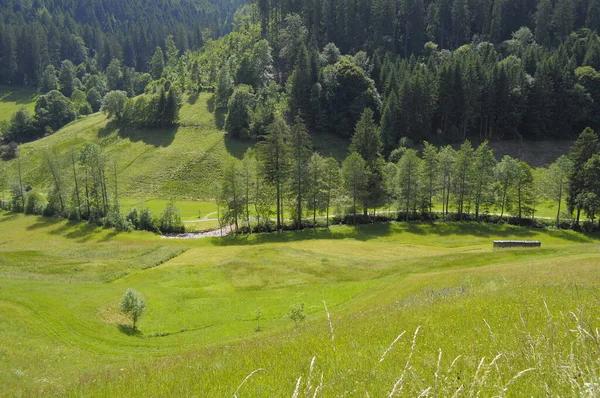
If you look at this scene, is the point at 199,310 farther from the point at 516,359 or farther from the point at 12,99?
the point at 12,99

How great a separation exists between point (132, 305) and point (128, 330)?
91.9 inches

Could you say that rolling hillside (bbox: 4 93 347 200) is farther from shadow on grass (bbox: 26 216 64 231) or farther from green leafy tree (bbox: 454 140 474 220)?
green leafy tree (bbox: 454 140 474 220)

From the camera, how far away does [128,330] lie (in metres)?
33.6

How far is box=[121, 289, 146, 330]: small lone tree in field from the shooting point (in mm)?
33062

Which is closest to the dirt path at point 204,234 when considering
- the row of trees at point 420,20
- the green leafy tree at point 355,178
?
the green leafy tree at point 355,178

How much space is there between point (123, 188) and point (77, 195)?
69.6 ft

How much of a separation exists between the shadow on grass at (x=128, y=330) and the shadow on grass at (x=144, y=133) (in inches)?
3927

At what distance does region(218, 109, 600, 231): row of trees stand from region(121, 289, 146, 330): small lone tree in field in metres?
46.0

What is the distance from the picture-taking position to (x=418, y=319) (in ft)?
41.8

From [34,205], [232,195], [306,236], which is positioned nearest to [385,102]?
[306,236]

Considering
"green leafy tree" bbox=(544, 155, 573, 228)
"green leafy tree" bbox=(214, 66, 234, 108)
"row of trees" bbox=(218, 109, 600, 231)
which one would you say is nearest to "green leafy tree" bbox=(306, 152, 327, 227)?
"row of trees" bbox=(218, 109, 600, 231)

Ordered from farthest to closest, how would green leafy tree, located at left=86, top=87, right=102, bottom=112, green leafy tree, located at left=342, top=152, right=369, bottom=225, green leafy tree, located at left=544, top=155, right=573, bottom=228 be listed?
green leafy tree, located at left=86, top=87, right=102, bottom=112
green leafy tree, located at left=342, top=152, right=369, bottom=225
green leafy tree, located at left=544, top=155, right=573, bottom=228

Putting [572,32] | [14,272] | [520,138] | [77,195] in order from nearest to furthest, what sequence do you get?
1. [14,272]
2. [77,195]
3. [520,138]
4. [572,32]

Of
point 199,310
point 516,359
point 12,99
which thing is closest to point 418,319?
point 516,359
